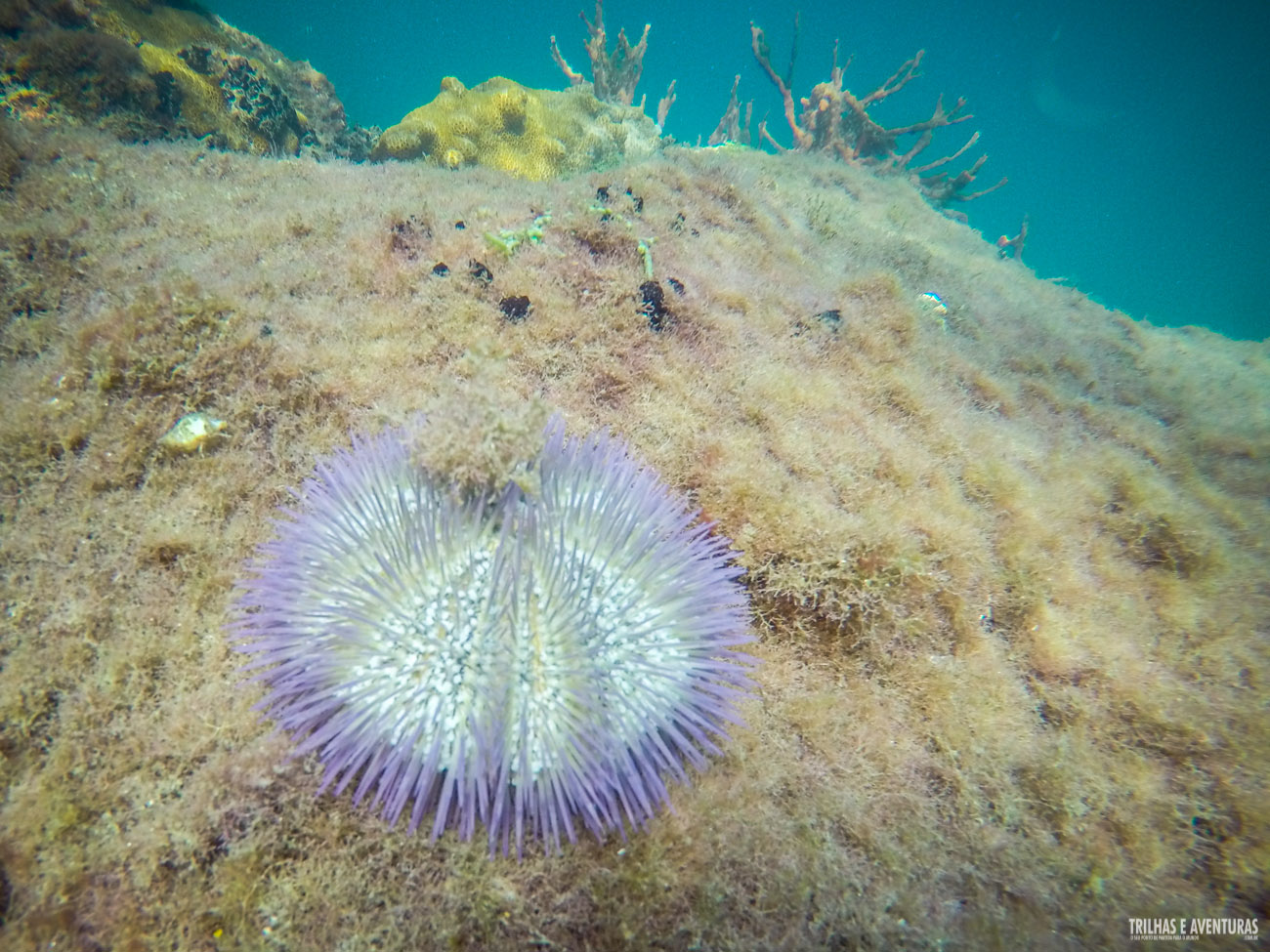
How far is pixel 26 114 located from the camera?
6.29 meters

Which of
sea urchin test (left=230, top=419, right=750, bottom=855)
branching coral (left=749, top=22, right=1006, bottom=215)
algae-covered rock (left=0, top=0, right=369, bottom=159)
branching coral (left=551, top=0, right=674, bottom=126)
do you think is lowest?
sea urchin test (left=230, top=419, right=750, bottom=855)

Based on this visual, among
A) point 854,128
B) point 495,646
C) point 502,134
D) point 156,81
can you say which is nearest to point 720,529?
point 495,646

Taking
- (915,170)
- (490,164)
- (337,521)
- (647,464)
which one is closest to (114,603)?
(337,521)

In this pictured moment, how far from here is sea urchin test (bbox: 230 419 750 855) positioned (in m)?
2.09

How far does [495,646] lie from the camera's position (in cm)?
209

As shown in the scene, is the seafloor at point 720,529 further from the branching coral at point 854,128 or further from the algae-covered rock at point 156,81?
the branching coral at point 854,128

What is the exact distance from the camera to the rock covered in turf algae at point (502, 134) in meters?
9.31

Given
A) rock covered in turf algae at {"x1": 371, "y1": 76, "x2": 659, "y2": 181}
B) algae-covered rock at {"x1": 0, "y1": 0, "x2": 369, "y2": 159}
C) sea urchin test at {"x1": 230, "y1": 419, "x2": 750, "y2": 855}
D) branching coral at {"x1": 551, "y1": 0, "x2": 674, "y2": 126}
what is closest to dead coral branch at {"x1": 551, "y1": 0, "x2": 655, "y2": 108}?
branching coral at {"x1": 551, "y1": 0, "x2": 674, "y2": 126}

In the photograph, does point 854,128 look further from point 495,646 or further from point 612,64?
point 495,646

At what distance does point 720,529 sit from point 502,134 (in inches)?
363

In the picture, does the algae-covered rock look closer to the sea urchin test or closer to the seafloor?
the seafloor

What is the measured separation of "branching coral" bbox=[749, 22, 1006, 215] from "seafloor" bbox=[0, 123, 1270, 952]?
8545mm

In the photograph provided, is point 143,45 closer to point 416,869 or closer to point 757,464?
point 757,464

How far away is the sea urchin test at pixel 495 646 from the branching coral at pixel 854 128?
11.9m
